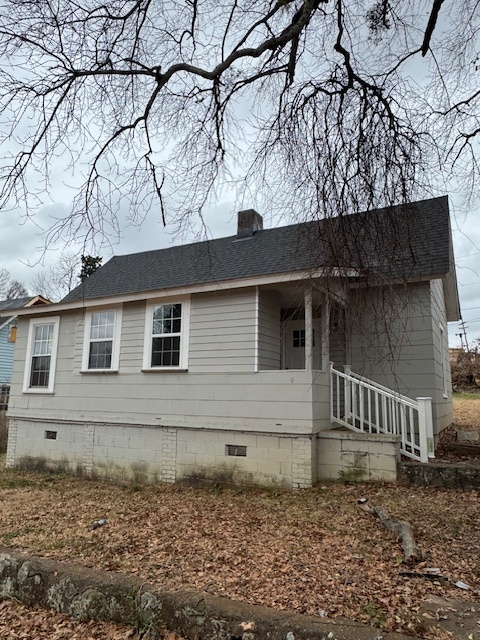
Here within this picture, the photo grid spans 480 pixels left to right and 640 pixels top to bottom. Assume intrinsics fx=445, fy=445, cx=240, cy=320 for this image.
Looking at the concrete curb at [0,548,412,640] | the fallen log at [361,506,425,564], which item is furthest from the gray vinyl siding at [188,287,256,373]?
the concrete curb at [0,548,412,640]

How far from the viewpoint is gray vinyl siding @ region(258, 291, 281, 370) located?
25.8 feet

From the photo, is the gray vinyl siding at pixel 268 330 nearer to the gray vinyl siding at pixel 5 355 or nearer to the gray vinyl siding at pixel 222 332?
the gray vinyl siding at pixel 222 332

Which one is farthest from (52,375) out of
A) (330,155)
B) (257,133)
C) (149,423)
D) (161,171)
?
(330,155)

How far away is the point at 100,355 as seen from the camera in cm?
952

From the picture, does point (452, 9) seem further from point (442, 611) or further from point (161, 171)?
point (442, 611)

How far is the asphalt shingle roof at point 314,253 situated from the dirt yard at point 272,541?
104 inches

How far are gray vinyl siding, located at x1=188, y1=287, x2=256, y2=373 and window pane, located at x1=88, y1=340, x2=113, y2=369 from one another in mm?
2105

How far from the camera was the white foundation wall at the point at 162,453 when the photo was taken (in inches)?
282

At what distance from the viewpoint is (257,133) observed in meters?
4.66

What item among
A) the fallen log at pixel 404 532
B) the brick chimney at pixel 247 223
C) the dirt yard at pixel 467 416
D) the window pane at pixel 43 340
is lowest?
the fallen log at pixel 404 532

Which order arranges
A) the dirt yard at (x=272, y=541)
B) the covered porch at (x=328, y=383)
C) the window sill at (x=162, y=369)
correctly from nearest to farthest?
the dirt yard at (x=272, y=541) → the covered porch at (x=328, y=383) → the window sill at (x=162, y=369)

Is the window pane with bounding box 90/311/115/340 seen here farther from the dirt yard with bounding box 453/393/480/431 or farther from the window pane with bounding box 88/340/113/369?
the dirt yard with bounding box 453/393/480/431

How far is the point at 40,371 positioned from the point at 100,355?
2.00m

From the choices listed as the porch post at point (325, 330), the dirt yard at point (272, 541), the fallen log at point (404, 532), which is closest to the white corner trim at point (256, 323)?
the porch post at point (325, 330)
